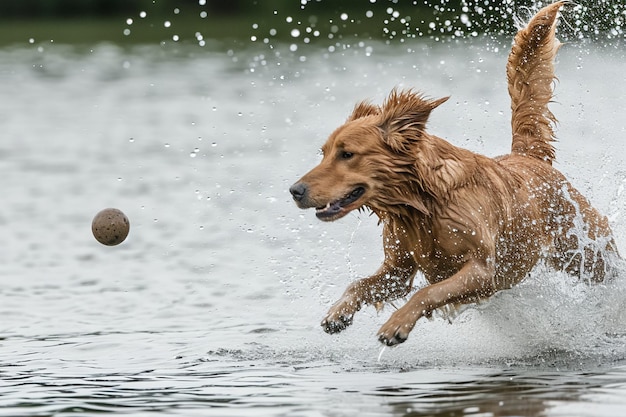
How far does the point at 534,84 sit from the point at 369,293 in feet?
6.18

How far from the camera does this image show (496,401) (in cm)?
619

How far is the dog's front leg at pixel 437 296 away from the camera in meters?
6.89

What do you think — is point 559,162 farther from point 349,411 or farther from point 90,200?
point 349,411

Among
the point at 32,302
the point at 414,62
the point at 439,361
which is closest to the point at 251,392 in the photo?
the point at 439,361

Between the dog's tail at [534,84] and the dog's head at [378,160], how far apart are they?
1354mm

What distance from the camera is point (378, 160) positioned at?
7008mm

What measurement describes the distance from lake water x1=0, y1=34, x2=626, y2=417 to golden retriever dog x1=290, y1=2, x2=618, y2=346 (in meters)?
0.28

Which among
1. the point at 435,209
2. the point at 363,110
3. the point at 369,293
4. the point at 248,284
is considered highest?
the point at 363,110

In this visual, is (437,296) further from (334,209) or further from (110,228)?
(110,228)

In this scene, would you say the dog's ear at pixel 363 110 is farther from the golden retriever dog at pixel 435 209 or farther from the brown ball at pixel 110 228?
the brown ball at pixel 110 228

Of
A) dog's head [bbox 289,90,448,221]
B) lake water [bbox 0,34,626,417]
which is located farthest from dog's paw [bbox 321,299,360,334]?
dog's head [bbox 289,90,448,221]

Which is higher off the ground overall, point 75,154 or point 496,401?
point 75,154

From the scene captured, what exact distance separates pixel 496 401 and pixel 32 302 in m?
4.66

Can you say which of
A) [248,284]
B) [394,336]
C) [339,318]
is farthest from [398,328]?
[248,284]
